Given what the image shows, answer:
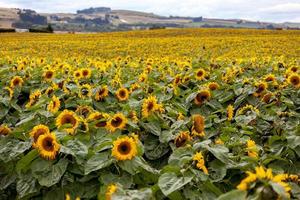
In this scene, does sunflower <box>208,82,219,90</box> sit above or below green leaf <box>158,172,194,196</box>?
below

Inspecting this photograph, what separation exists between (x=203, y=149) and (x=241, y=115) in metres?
1.80

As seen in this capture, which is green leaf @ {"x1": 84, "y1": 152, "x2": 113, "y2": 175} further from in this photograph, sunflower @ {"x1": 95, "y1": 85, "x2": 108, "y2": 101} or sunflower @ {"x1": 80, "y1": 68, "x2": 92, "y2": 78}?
sunflower @ {"x1": 80, "y1": 68, "x2": 92, "y2": 78}

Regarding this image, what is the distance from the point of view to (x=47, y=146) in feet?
11.9

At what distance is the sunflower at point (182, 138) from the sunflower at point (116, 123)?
1.53 feet

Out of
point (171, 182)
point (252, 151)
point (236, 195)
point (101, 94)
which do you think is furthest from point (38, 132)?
point (101, 94)

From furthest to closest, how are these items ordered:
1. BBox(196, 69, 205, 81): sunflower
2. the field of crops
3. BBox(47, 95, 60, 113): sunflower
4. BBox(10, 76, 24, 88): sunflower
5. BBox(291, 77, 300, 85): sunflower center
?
BBox(196, 69, 205, 81): sunflower, BBox(10, 76, 24, 88): sunflower, BBox(291, 77, 300, 85): sunflower center, BBox(47, 95, 60, 113): sunflower, the field of crops

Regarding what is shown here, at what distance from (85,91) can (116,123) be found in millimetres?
2184

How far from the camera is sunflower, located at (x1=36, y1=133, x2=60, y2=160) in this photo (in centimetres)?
359

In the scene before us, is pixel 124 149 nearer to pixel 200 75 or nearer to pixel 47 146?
pixel 47 146

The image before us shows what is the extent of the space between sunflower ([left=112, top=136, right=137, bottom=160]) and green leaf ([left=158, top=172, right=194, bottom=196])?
392 mm

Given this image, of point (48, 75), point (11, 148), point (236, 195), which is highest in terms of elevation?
point (236, 195)

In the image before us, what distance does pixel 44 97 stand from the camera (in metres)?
5.58

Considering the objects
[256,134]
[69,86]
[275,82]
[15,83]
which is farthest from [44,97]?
[275,82]

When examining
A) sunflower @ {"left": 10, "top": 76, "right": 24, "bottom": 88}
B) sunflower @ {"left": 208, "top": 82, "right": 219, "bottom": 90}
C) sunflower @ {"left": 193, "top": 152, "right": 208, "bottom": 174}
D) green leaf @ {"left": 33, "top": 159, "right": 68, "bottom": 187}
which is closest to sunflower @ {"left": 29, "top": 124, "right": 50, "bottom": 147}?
green leaf @ {"left": 33, "top": 159, "right": 68, "bottom": 187}
